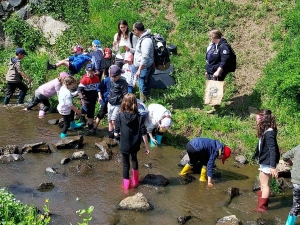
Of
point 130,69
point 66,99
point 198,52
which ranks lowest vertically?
point 66,99

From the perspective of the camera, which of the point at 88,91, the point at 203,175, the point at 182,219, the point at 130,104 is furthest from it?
the point at 88,91

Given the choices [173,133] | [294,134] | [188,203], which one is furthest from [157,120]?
[294,134]

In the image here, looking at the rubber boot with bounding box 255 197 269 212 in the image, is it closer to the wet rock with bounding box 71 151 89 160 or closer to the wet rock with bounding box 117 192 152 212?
the wet rock with bounding box 117 192 152 212

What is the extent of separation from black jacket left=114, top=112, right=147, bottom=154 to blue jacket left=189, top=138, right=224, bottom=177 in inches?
44.4

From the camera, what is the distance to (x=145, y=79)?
11828 mm

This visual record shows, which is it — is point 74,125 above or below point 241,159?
above

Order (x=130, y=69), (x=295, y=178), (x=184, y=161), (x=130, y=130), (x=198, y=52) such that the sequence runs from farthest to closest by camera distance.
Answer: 1. (x=198, y=52)
2. (x=130, y=69)
3. (x=184, y=161)
4. (x=130, y=130)
5. (x=295, y=178)

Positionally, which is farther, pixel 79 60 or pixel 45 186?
pixel 79 60

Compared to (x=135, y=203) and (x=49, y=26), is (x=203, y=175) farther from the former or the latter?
(x=49, y=26)

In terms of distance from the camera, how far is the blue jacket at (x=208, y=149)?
896cm

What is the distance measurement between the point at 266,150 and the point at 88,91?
4.53 m

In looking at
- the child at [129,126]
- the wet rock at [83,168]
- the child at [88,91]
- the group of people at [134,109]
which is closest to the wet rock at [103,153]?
the group of people at [134,109]

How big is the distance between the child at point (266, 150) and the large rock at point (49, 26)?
947 cm

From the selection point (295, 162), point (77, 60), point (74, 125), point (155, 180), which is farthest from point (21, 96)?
point (295, 162)
